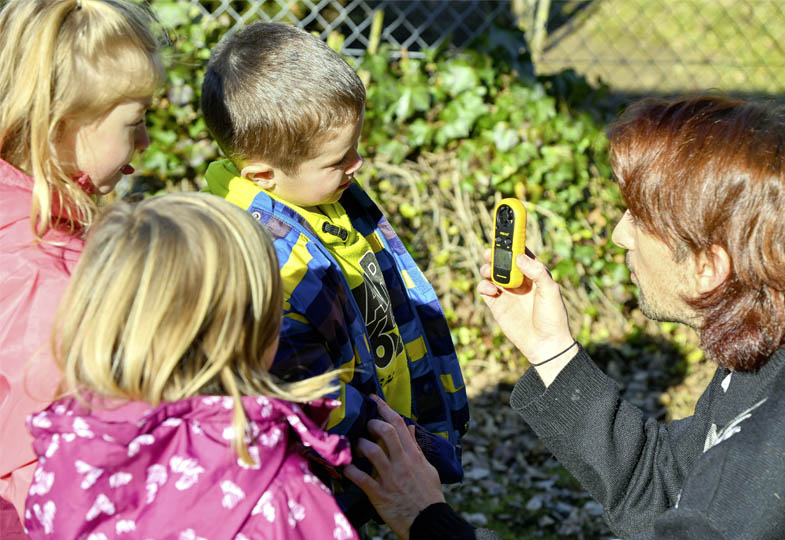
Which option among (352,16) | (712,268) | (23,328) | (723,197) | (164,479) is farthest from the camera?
(352,16)

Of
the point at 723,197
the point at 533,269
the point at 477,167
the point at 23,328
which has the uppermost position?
the point at 723,197

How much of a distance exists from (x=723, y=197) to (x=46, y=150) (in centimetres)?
143

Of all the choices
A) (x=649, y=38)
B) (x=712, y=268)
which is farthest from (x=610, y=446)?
(x=649, y=38)

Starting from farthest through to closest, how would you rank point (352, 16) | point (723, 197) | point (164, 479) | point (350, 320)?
point (352, 16) → point (350, 320) → point (723, 197) → point (164, 479)

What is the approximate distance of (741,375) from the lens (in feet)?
6.14

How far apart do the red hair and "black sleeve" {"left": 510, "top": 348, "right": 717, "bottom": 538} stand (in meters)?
0.30

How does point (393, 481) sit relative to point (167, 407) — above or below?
below

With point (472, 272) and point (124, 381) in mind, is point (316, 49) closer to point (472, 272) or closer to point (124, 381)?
point (124, 381)

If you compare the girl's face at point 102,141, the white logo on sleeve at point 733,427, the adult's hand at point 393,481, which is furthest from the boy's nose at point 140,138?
the white logo on sleeve at point 733,427

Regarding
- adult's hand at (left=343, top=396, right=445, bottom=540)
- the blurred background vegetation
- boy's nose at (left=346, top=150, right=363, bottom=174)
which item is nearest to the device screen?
boy's nose at (left=346, top=150, right=363, bottom=174)

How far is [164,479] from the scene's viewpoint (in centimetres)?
140

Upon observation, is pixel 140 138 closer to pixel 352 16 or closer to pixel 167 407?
pixel 167 407

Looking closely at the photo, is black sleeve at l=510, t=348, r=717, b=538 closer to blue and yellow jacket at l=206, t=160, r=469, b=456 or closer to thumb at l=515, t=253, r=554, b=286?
thumb at l=515, t=253, r=554, b=286

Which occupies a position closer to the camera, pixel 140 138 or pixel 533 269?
pixel 140 138
